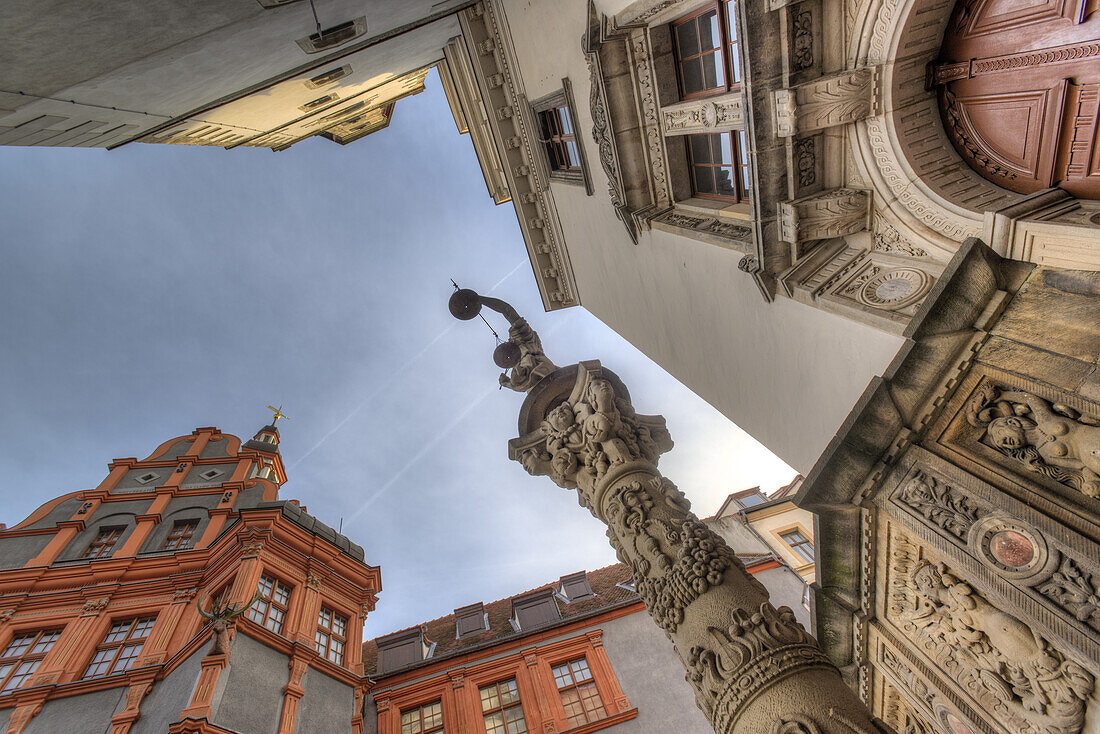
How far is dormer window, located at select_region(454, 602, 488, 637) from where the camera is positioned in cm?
2061

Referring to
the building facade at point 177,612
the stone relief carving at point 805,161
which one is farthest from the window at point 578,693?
the stone relief carving at point 805,161

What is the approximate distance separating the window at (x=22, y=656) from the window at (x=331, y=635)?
6.73 meters

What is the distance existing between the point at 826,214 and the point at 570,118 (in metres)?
8.14

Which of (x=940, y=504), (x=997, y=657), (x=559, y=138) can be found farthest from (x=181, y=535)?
(x=997, y=657)

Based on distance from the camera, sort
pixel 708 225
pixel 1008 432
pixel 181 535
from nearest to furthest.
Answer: pixel 1008 432 → pixel 708 225 → pixel 181 535

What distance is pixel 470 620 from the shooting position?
2125cm

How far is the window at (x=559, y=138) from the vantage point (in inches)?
528

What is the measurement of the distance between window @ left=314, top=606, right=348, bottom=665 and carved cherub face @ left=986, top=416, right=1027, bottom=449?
607 inches

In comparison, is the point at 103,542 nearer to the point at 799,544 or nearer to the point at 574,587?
the point at 574,587

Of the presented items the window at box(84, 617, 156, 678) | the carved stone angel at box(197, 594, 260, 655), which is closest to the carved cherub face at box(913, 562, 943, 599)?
the carved stone angel at box(197, 594, 260, 655)

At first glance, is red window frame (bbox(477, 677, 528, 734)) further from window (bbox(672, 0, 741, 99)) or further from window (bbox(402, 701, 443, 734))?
window (bbox(672, 0, 741, 99))

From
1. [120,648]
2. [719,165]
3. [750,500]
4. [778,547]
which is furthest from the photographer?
[750,500]

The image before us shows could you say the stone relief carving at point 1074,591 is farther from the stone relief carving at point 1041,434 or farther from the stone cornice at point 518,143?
the stone cornice at point 518,143

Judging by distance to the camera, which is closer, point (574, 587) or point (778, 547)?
point (778, 547)
